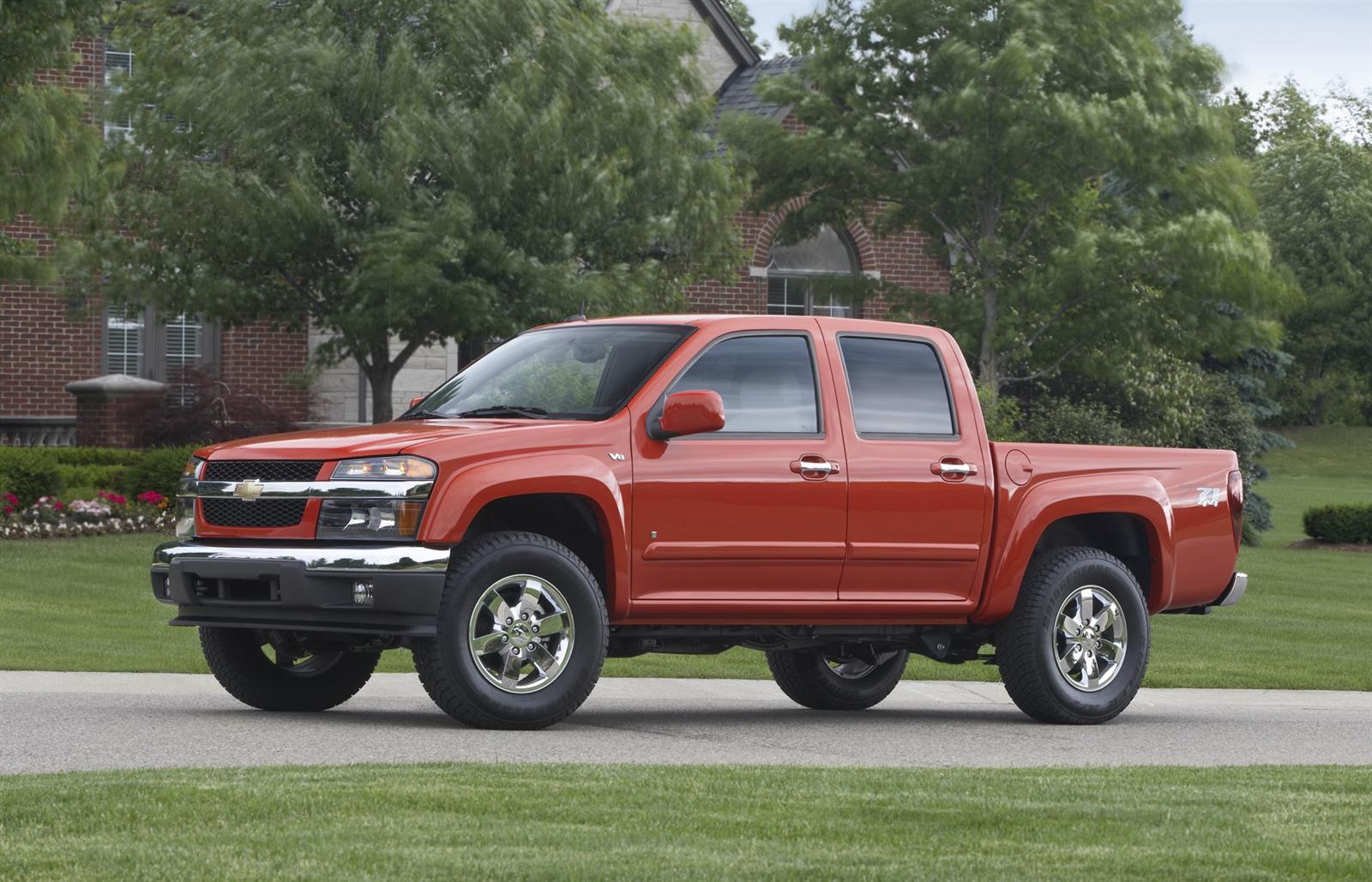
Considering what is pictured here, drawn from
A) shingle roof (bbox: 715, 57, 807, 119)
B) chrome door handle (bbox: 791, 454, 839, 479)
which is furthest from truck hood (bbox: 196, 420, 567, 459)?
shingle roof (bbox: 715, 57, 807, 119)

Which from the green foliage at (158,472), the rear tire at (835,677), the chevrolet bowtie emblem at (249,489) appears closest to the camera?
the chevrolet bowtie emblem at (249,489)

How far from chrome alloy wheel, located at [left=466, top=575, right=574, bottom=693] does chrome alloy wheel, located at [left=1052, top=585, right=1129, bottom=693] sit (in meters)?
3.03

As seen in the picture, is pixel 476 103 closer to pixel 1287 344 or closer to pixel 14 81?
pixel 14 81

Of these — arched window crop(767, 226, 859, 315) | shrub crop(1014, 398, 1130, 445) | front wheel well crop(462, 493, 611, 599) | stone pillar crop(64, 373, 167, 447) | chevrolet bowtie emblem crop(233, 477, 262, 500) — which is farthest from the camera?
arched window crop(767, 226, 859, 315)

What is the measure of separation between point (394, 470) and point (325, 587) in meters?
0.60

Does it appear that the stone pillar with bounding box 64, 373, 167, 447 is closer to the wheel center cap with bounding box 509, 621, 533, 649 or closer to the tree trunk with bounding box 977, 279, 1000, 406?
the tree trunk with bounding box 977, 279, 1000, 406

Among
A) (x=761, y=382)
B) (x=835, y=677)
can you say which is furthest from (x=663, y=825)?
(x=835, y=677)

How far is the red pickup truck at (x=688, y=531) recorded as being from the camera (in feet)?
32.9

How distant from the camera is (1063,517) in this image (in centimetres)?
1206

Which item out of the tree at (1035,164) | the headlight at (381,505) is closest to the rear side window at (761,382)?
the headlight at (381,505)

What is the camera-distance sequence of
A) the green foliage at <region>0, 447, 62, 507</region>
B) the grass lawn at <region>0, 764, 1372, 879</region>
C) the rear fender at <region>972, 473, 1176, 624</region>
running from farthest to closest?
the green foliage at <region>0, 447, 62, 507</region> < the rear fender at <region>972, 473, 1176, 624</region> < the grass lawn at <region>0, 764, 1372, 879</region>

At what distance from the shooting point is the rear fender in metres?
11.7

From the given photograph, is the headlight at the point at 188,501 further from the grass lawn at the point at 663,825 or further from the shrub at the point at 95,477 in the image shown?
the shrub at the point at 95,477

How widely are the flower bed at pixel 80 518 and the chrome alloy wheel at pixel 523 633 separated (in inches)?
618
